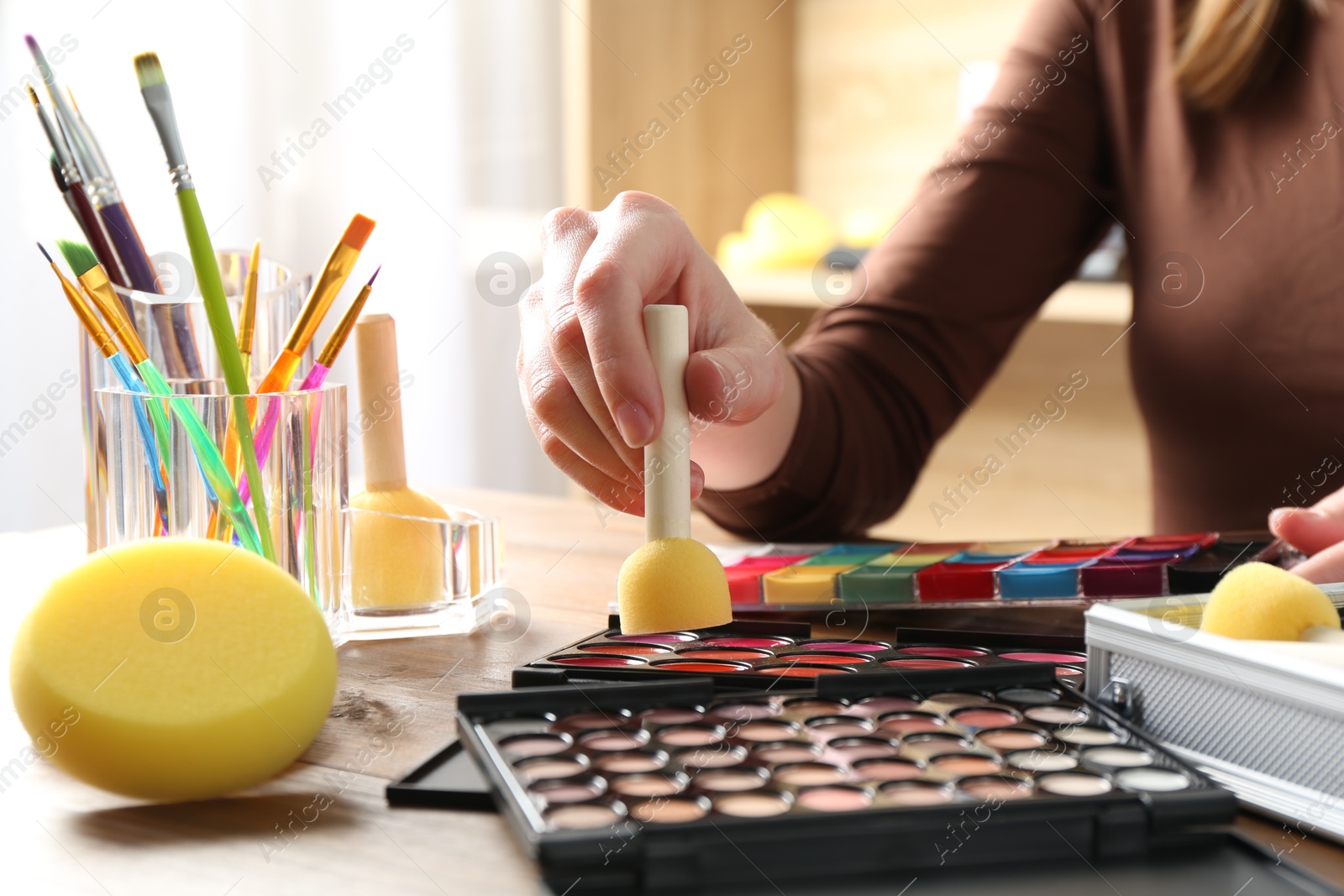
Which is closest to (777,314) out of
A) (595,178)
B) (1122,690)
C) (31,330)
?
(595,178)

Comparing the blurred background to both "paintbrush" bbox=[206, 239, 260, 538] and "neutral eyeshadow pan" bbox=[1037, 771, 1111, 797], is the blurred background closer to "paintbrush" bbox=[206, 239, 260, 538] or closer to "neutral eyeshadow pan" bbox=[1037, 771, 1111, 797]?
"paintbrush" bbox=[206, 239, 260, 538]

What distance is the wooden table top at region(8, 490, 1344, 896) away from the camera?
29cm

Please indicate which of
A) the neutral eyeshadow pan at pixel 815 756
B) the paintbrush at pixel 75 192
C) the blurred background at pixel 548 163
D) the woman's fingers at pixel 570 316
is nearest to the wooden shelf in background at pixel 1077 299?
the blurred background at pixel 548 163

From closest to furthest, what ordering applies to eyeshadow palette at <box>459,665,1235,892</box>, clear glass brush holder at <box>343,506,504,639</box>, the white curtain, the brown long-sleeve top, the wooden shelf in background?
eyeshadow palette at <box>459,665,1235,892</box>
clear glass brush holder at <box>343,506,504,639</box>
the brown long-sleeve top
the white curtain
the wooden shelf in background

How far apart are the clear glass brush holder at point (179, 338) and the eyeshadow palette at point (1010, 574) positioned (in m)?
0.24

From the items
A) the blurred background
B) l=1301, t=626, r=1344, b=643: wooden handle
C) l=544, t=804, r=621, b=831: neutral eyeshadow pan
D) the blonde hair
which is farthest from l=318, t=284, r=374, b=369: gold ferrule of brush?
the blurred background

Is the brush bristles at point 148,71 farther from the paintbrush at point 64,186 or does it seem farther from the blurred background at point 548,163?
the blurred background at point 548,163

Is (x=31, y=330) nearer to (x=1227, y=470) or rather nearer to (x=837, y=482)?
(x=837, y=482)

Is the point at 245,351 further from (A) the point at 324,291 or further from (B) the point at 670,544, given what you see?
(B) the point at 670,544

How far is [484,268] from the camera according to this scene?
1.68m

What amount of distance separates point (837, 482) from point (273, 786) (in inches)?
18.4

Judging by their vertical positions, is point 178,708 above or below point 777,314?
below

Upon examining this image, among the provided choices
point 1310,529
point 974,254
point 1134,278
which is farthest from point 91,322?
point 1134,278

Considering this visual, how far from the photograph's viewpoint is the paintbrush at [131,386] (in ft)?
1.46
